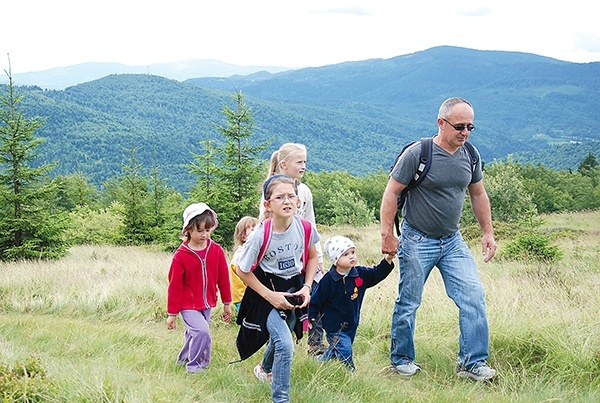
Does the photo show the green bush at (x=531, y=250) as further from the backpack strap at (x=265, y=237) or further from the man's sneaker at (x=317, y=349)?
the backpack strap at (x=265, y=237)

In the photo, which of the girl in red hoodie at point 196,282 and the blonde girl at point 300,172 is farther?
the blonde girl at point 300,172

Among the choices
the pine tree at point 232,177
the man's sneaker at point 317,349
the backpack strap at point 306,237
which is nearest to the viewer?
the backpack strap at point 306,237

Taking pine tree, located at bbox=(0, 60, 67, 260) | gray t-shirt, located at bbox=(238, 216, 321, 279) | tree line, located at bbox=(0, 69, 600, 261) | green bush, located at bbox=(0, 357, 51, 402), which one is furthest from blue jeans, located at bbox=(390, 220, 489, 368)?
pine tree, located at bbox=(0, 60, 67, 260)

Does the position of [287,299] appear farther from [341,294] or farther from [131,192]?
[131,192]

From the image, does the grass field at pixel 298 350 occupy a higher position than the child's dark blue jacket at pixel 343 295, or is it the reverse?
the child's dark blue jacket at pixel 343 295

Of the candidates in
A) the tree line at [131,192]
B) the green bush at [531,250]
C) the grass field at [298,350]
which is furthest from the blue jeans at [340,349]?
the tree line at [131,192]

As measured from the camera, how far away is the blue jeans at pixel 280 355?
3.71 meters

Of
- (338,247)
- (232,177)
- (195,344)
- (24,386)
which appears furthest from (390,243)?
(232,177)

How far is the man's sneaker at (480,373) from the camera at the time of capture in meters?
4.40

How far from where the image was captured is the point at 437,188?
450cm

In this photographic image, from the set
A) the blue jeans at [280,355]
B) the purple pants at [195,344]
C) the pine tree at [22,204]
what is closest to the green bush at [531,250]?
the purple pants at [195,344]

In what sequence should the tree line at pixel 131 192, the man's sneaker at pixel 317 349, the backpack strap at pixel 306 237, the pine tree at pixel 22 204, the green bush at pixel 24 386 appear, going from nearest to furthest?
the green bush at pixel 24 386 → the backpack strap at pixel 306 237 → the man's sneaker at pixel 317 349 → the pine tree at pixel 22 204 → the tree line at pixel 131 192

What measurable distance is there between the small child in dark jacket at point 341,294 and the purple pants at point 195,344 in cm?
84

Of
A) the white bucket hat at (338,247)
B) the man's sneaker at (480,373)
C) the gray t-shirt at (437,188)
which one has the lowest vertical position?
the man's sneaker at (480,373)
